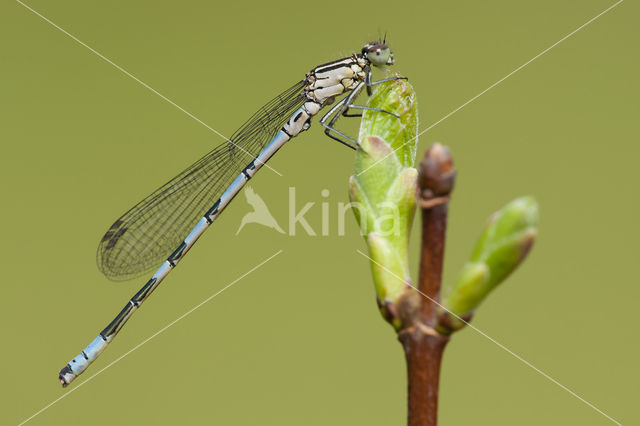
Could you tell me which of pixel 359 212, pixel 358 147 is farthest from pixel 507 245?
pixel 358 147

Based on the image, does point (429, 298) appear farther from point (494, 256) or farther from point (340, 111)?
point (340, 111)

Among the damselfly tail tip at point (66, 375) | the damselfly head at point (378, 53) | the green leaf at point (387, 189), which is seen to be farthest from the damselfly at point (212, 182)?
the green leaf at point (387, 189)

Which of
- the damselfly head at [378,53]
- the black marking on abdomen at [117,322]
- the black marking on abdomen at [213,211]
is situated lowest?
the black marking on abdomen at [117,322]

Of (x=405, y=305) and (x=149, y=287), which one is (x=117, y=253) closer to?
(x=149, y=287)

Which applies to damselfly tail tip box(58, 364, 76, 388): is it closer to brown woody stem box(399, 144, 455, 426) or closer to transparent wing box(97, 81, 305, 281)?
transparent wing box(97, 81, 305, 281)

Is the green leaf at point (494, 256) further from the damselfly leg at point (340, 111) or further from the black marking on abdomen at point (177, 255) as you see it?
the black marking on abdomen at point (177, 255)

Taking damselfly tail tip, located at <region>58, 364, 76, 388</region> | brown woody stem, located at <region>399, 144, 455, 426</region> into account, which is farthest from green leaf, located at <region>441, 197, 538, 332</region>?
damselfly tail tip, located at <region>58, 364, 76, 388</region>
